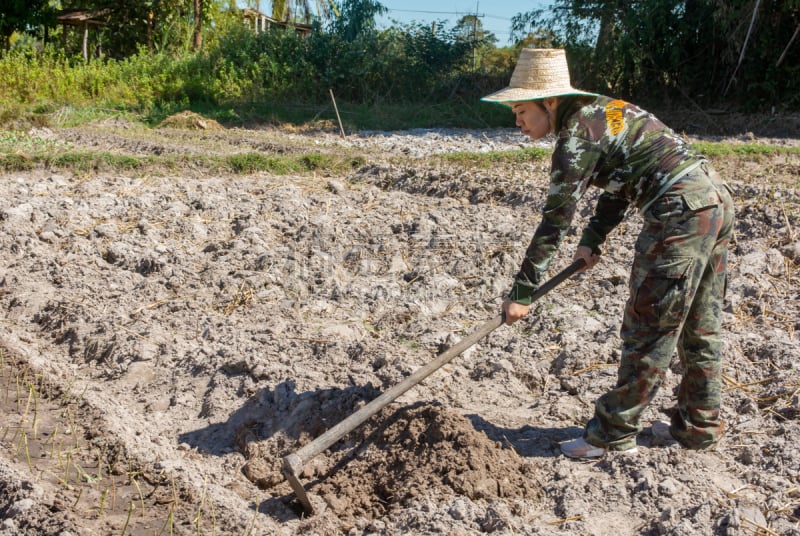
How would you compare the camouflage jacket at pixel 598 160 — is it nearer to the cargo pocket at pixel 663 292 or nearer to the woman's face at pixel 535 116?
the woman's face at pixel 535 116

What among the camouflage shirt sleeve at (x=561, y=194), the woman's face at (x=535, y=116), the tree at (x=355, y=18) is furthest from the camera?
the tree at (x=355, y=18)

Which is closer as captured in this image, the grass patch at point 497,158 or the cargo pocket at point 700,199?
the cargo pocket at point 700,199

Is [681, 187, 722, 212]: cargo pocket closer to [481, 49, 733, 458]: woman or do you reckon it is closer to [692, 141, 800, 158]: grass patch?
[481, 49, 733, 458]: woman

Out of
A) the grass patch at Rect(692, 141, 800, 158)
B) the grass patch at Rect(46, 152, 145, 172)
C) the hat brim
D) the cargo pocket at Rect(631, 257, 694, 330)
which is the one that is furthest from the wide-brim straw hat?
the grass patch at Rect(46, 152, 145, 172)

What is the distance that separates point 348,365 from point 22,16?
18.4 meters

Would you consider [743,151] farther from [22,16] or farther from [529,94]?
[22,16]

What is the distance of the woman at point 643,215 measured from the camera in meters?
2.62

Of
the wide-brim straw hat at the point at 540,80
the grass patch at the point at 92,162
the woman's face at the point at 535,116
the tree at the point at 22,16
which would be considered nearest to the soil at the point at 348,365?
the grass patch at the point at 92,162

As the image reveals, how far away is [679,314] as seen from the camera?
2.65 meters

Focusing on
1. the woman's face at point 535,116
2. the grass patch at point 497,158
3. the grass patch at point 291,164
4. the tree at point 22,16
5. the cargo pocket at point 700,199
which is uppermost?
the tree at point 22,16

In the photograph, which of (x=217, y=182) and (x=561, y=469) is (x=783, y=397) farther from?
(x=217, y=182)

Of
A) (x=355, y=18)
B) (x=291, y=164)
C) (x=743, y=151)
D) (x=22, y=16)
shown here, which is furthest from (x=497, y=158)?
(x=22, y=16)

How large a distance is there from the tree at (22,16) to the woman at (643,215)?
18904 millimetres

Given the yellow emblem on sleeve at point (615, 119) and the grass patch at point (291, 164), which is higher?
the yellow emblem on sleeve at point (615, 119)
